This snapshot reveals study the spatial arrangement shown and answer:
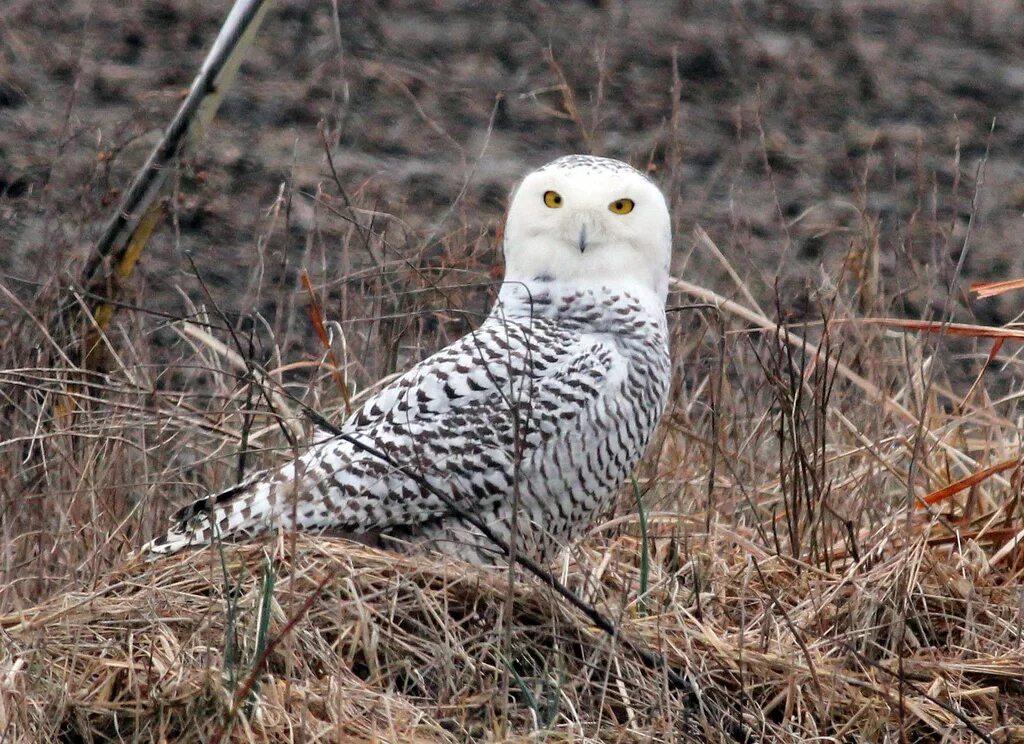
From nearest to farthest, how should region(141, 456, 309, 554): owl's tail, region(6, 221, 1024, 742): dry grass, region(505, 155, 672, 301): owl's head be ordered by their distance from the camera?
region(6, 221, 1024, 742): dry grass, region(141, 456, 309, 554): owl's tail, region(505, 155, 672, 301): owl's head

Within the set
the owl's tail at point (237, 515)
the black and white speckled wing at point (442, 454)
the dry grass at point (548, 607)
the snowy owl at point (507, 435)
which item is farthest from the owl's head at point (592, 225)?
the owl's tail at point (237, 515)

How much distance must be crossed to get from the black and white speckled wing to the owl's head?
0.90 ft

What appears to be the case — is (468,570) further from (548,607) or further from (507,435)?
(507,435)

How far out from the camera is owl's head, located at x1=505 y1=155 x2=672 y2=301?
464 centimetres

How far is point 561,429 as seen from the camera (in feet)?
14.4

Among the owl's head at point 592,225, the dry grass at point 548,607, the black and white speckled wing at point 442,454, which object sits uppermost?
the owl's head at point 592,225

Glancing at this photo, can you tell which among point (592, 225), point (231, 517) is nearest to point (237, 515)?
point (231, 517)

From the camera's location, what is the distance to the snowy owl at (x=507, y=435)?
4348 mm

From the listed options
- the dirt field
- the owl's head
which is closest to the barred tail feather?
the dirt field

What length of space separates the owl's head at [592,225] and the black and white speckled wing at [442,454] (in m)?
0.27

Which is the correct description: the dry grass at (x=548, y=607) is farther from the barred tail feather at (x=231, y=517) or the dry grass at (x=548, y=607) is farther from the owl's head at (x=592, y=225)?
the owl's head at (x=592, y=225)

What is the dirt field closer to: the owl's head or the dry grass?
the dry grass

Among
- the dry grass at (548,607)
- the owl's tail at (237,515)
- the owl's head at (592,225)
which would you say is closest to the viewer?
the dry grass at (548,607)

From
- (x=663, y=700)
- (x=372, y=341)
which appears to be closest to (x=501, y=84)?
(x=372, y=341)
